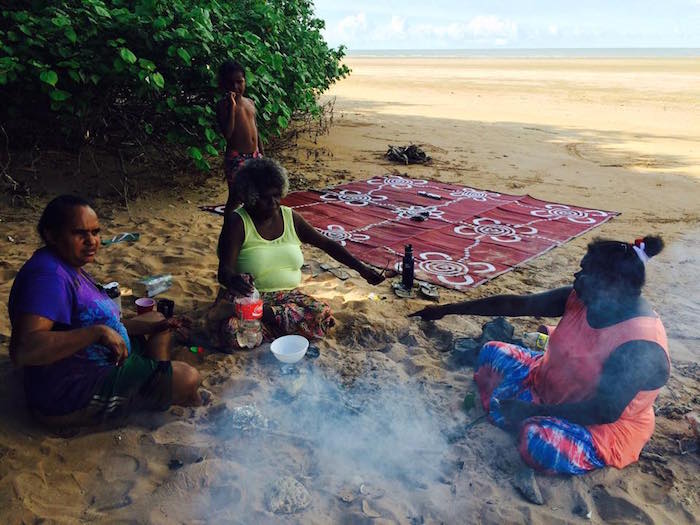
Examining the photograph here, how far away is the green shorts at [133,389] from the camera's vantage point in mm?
2471

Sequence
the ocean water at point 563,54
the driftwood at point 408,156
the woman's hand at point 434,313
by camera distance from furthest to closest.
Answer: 1. the ocean water at point 563,54
2. the driftwood at point 408,156
3. the woman's hand at point 434,313

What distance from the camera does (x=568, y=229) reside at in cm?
620

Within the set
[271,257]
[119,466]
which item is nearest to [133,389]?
[119,466]

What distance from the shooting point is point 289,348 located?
3.17m

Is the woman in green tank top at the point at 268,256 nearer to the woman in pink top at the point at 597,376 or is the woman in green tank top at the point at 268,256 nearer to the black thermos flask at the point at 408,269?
the black thermos flask at the point at 408,269

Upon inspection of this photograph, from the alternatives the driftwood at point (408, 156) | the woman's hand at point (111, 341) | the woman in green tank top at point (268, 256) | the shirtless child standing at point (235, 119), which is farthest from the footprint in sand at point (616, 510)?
the driftwood at point (408, 156)

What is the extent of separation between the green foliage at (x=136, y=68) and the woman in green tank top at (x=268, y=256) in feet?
8.39

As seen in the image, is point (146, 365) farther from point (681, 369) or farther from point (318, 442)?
point (681, 369)

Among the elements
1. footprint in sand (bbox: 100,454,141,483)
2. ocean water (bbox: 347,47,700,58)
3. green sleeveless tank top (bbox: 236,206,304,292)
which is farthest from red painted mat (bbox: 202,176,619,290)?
ocean water (bbox: 347,47,700,58)

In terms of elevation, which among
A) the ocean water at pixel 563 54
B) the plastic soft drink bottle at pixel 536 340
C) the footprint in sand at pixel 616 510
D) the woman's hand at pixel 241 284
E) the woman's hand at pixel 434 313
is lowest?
the footprint in sand at pixel 616 510

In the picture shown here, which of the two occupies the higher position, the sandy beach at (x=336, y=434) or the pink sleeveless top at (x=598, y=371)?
the pink sleeveless top at (x=598, y=371)

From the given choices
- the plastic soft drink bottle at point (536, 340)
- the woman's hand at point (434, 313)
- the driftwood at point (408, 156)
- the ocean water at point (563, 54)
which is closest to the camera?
the woman's hand at point (434, 313)

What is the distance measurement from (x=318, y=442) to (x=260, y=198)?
4.71 feet

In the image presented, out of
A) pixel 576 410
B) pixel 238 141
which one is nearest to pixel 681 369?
pixel 576 410
